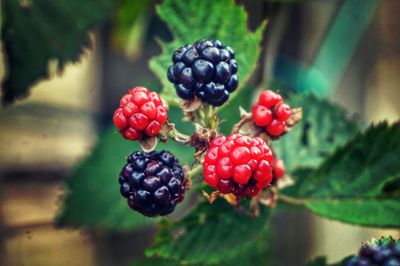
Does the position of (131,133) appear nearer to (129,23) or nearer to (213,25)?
(213,25)

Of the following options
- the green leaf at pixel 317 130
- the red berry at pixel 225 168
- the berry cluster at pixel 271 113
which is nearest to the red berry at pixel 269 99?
the berry cluster at pixel 271 113

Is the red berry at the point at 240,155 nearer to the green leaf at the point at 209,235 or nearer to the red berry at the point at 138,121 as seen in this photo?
the red berry at the point at 138,121

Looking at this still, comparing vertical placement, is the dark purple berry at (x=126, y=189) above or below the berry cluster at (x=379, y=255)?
below

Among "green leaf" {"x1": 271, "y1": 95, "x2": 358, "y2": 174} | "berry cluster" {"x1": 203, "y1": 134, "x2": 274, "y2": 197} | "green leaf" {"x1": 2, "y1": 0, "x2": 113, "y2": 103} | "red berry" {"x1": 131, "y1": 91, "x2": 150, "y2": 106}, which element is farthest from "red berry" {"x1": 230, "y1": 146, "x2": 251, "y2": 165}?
"green leaf" {"x1": 2, "y1": 0, "x2": 113, "y2": 103}

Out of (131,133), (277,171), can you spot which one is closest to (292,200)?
(277,171)

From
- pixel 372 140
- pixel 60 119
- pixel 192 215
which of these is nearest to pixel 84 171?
pixel 192 215
